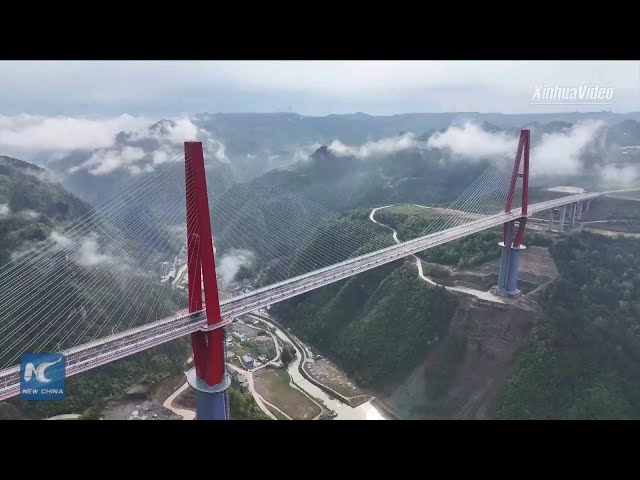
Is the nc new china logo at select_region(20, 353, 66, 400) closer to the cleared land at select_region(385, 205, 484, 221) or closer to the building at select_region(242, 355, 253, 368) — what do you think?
A: the building at select_region(242, 355, 253, 368)

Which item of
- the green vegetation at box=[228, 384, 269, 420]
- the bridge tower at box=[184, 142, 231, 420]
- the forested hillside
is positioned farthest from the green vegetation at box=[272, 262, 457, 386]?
the bridge tower at box=[184, 142, 231, 420]

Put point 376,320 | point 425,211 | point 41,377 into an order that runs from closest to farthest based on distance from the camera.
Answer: point 41,377 < point 376,320 < point 425,211

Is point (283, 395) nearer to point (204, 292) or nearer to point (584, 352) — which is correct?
point (204, 292)

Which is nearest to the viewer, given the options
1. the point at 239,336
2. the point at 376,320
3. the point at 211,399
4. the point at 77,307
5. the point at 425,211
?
the point at 211,399

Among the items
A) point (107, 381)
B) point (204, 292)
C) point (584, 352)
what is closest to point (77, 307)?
point (107, 381)

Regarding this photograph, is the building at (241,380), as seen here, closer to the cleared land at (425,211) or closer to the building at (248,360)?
the building at (248,360)
